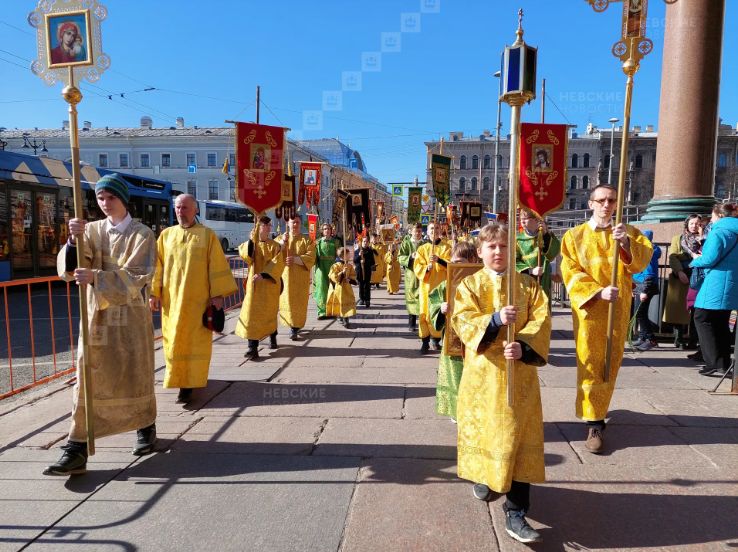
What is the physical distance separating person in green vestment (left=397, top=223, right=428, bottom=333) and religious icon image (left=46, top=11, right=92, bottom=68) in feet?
15.6

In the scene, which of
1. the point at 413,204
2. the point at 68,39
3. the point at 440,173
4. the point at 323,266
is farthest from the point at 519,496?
the point at 413,204

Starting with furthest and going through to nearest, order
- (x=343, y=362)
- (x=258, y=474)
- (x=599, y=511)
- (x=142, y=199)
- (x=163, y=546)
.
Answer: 1. (x=142, y=199)
2. (x=343, y=362)
3. (x=258, y=474)
4. (x=599, y=511)
5. (x=163, y=546)

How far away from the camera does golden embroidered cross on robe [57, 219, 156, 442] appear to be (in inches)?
125

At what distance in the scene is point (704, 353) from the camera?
17.6 ft

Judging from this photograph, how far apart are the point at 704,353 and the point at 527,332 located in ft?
13.2

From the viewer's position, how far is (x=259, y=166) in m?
6.47

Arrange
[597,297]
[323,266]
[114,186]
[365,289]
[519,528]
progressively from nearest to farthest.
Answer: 1. [519,528]
2. [114,186]
3. [597,297]
4. [323,266]
5. [365,289]

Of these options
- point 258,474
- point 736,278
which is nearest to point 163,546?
point 258,474

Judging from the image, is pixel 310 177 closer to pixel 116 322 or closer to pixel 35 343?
pixel 35 343

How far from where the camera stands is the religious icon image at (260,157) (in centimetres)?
646

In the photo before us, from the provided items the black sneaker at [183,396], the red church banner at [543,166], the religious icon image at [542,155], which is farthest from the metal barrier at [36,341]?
the religious icon image at [542,155]

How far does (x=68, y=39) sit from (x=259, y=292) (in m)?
3.48

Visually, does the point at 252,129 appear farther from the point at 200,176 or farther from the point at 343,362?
the point at 200,176

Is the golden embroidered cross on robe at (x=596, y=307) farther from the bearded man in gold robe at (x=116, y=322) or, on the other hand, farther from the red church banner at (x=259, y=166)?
the red church banner at (x=259, y=166)
